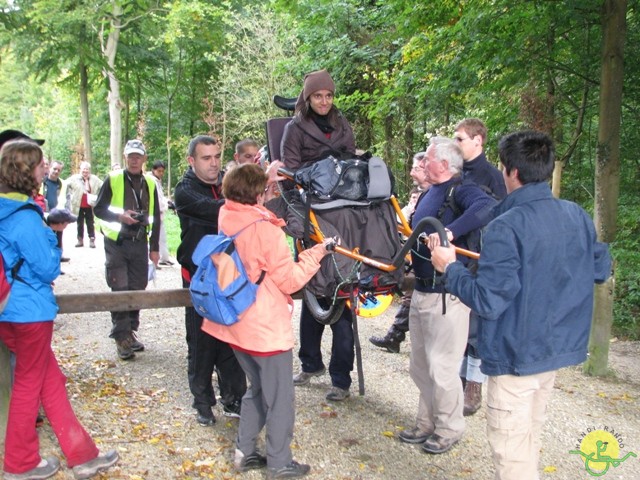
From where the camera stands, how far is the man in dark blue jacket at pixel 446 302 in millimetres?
3984

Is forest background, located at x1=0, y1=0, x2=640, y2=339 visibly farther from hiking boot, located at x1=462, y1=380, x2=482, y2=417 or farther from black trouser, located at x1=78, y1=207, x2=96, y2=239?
black trouser, located at x1=78, y1=207, x2=96, y2=239

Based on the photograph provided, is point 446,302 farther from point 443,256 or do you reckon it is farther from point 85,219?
point 85,219

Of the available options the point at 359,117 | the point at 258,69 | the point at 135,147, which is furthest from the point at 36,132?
the point at 135,147

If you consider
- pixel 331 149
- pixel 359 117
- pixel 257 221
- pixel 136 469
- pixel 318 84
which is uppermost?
pixel 359 117

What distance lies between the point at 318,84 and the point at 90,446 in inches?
115

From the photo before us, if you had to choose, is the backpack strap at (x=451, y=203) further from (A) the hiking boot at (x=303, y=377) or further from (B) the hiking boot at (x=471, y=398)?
(A) the hiking boot at (x=303, y=377)

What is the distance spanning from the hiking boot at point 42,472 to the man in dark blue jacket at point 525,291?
2.67 meters

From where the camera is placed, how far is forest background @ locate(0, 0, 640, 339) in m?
7.43

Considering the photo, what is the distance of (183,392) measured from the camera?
5.22 metres

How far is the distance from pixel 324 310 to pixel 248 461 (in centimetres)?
127

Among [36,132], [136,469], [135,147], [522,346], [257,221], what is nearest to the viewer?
[522,346]

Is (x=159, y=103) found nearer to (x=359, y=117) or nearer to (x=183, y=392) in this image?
(x=359, y=117)

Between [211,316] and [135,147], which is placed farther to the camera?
[135,147]

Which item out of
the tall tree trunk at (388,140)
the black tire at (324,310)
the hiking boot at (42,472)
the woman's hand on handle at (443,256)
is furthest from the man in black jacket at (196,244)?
the tall tree trunk at (388,140)
